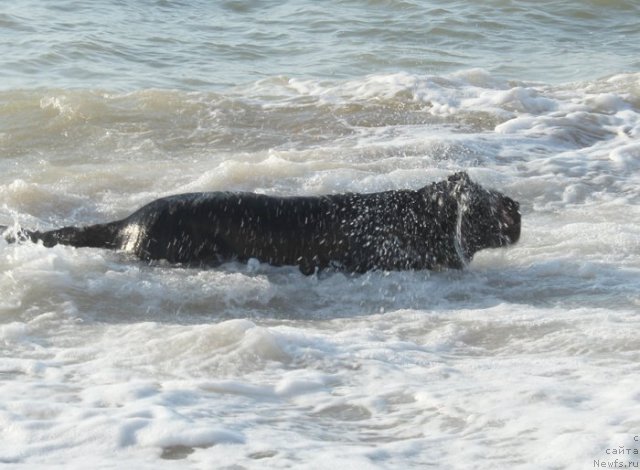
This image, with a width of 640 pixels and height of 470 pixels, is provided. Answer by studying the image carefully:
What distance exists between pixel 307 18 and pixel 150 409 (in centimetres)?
1354

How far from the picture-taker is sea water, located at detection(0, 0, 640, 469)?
3.88 meters

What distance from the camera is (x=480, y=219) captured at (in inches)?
259

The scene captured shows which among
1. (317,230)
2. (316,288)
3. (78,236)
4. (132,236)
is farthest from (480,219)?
(78,236)

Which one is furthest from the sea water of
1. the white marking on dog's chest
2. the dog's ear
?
the dog's ear

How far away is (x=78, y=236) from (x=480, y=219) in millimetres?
2404

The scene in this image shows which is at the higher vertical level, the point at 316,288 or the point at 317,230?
the point at 317,230

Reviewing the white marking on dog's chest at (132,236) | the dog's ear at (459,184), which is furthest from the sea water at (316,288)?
the dog's ear at (459,184)

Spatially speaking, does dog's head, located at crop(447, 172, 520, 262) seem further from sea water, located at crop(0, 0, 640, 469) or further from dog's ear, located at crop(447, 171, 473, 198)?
sea water, located at crop(0, 0, 640, 469)

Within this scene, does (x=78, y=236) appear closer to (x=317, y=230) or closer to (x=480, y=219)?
(x=317, y=230)

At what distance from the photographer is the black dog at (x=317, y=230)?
6332mm

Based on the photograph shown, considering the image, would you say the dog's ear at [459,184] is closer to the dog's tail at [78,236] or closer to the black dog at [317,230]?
the black dog at [317,230]

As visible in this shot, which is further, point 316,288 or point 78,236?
point 78,236

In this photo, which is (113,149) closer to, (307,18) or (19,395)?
(19,395)

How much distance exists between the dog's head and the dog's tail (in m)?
2.05
